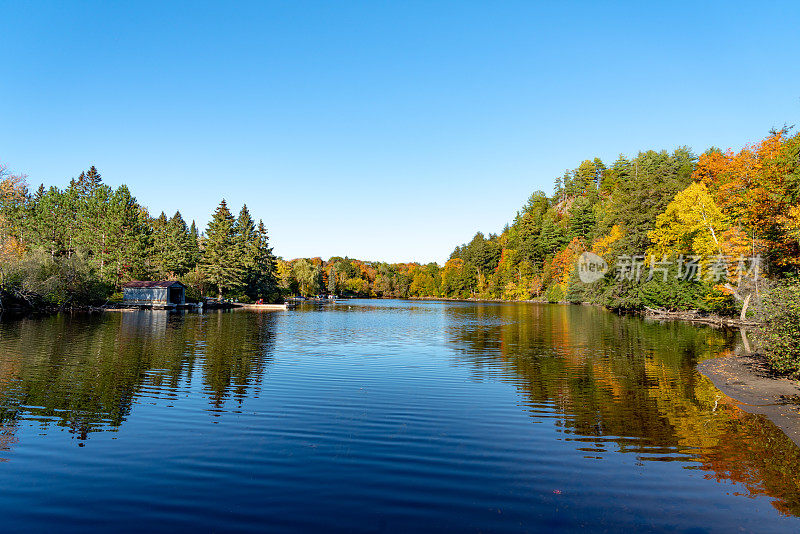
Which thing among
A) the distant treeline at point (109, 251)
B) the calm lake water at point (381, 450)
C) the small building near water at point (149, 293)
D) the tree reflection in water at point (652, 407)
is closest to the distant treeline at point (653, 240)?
the tree reflection in water at point (652, 407)

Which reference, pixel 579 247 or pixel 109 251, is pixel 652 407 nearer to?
pixel 109 251

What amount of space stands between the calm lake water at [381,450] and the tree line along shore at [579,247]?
7758 millimetres

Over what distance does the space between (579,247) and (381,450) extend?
3867 inches

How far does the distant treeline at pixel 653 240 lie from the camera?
25.4 metres

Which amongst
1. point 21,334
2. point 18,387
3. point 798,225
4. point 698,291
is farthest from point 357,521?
point 698,291

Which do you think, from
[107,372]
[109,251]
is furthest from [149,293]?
[107,372]

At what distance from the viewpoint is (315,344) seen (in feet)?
99.7

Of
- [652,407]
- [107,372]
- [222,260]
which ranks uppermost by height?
[222,260]

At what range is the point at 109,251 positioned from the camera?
76.0 m

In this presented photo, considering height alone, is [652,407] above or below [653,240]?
below

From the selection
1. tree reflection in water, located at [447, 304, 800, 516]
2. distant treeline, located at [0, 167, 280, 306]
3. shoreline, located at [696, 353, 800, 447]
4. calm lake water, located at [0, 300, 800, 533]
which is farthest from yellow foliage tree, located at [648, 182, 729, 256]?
distant treeline, located at [0, 167, 280, 306]

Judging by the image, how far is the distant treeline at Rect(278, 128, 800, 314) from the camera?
25391 mm

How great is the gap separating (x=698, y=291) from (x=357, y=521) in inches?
1985

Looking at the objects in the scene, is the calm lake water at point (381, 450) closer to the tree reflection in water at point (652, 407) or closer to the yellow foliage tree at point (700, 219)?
the tree reflection in water at point (652, 407)
